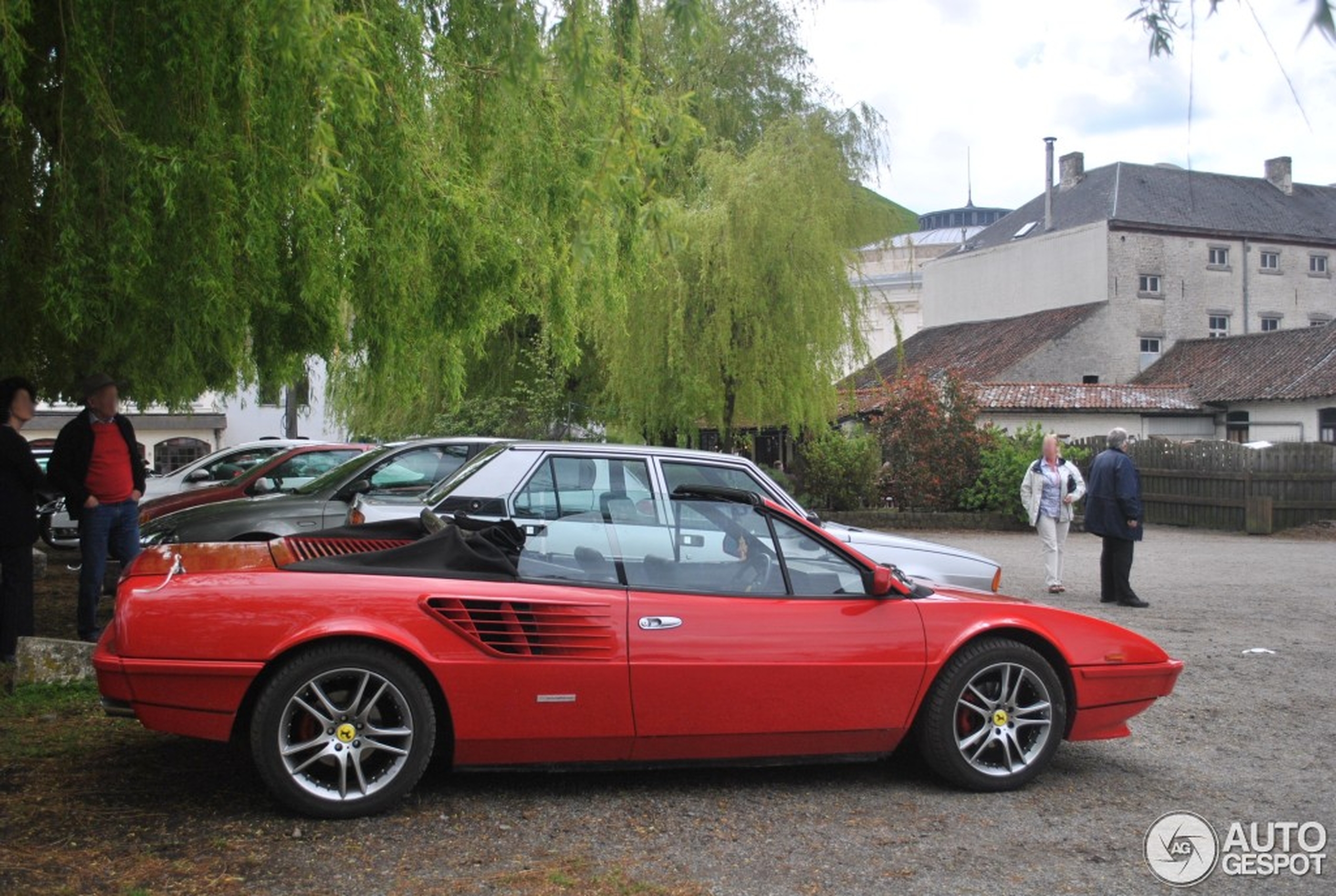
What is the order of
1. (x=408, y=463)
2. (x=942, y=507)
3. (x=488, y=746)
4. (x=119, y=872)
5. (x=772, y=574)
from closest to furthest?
(x=119, y=872) < (x=488, y=746) < (x=772, y=574) < (x=408, y=463) < (x=942, y=507)

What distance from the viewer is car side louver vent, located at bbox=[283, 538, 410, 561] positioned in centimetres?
546

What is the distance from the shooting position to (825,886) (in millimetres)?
4305

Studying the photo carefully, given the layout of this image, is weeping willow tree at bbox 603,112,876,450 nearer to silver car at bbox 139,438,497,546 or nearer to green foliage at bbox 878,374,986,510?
green foliage at bbox 878,374,986,510

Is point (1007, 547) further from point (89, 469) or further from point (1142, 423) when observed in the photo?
point (1142, 423)

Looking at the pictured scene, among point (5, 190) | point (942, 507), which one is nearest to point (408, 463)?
point (5, 190)

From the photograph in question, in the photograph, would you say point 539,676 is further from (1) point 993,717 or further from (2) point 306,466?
(2) point 306,466

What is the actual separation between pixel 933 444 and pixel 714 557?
63.7 ft

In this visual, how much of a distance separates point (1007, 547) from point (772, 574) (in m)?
15.5

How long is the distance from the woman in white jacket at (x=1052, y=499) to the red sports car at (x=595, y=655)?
25.4 ft

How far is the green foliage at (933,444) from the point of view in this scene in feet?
79.2

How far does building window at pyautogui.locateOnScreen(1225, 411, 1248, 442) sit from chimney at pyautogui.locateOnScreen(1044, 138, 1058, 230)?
13.2 metres

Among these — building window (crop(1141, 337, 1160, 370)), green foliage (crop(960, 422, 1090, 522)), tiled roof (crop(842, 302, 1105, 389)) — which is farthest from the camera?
building window (crop(1141, 337, 1160, 370))

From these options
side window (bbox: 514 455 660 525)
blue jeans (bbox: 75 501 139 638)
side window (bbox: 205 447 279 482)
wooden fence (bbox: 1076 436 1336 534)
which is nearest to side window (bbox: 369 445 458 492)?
blue jeans (bbox: 75 501 139 638)

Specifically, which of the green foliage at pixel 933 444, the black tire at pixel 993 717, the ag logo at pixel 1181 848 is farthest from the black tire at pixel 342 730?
the green foliage at pixel 933 444
